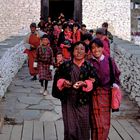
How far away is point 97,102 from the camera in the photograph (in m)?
5.79

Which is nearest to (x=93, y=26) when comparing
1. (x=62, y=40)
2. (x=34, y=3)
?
(x=34, y=3)

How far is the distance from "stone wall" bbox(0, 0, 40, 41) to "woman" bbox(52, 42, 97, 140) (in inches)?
708

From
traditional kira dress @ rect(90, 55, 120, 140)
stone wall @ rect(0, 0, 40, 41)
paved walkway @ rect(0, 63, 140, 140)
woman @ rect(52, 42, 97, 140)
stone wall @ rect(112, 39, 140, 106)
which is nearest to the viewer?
woman @ rect(52, 42, 97, 140)

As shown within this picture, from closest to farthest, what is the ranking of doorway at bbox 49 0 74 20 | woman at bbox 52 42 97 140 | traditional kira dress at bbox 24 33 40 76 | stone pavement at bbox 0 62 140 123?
1. woman at bbox 52 42 97 140
2. stone pavement at bbox 0 62 140 123
3. traditional kira dress at bbox 24 33 40 76
4. doorway at bbox 49 0 74 20

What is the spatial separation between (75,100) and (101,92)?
392mm

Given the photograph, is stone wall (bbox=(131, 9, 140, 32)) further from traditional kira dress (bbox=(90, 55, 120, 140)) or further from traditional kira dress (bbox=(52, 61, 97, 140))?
traditional kira dress (bbox=(52, 61, 97, 140))

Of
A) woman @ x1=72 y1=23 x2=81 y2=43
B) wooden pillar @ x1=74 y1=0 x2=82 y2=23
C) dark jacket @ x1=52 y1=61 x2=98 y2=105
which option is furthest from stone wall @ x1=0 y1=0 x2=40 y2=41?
dark jacket @ x1=52 y1=61 x2=98 y2=105

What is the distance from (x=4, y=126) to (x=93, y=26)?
55.6 feet

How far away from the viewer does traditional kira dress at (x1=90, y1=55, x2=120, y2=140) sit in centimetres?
577

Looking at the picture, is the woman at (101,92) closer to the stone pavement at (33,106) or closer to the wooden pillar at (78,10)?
the stone pavement at (33,106)

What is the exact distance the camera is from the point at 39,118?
27.2ft

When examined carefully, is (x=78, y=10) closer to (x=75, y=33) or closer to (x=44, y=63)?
(x=75, y=33)

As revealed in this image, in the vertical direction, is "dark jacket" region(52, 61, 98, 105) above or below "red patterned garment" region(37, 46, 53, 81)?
above

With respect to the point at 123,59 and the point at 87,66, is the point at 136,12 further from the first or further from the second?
the point at 87,66
